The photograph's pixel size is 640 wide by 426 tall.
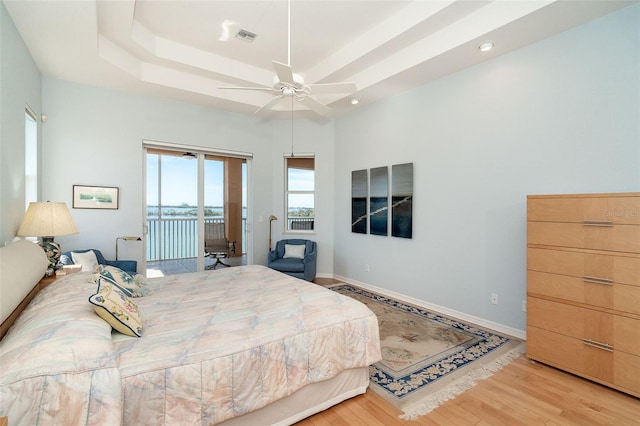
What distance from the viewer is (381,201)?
15.4 feet

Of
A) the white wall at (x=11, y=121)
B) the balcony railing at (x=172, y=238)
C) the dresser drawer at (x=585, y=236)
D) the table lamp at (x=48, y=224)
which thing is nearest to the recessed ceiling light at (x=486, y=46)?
the dresser drawer at (x=585, y=236)

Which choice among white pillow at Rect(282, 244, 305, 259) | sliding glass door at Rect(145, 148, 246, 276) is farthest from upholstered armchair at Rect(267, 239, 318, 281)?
sliding glass door at Rect(145, 148, 246, 276)

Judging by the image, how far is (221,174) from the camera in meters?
5.42

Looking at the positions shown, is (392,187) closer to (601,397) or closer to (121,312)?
(601,397)

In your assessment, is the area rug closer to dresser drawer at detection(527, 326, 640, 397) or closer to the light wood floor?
the light wood floor

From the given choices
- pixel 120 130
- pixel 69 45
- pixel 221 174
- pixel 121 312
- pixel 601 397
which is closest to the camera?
pixel 121 312

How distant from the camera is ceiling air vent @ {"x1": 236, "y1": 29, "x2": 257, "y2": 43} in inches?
142

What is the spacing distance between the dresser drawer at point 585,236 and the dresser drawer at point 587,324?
0.50 m

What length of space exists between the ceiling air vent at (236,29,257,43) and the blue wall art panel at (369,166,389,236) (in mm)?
2525

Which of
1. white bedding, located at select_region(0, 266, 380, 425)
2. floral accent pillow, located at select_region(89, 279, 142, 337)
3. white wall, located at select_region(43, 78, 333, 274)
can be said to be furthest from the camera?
white wall, located at select_region(43, 78, 333, 274)

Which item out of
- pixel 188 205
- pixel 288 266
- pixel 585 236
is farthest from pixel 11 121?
pixel 585 236

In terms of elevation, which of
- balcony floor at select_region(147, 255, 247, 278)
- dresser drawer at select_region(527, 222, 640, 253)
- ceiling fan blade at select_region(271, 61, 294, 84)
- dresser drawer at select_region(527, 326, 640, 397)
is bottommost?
dresser drawer at select_region(527, 326, 640, 397)

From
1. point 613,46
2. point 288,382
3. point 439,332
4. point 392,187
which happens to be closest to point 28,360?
point 288,382

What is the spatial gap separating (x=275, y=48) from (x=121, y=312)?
362cm
